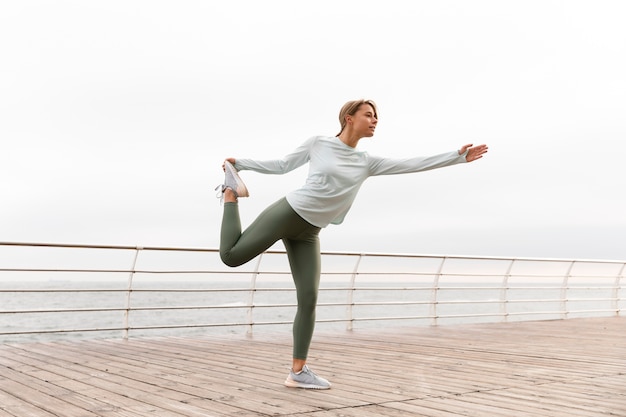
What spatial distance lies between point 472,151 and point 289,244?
110 cm

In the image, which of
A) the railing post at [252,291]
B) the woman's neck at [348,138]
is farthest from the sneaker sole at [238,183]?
the railing post at [252,291]

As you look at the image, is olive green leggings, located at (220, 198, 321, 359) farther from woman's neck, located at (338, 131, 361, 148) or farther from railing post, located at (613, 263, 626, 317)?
railing post, located at (613, 263, 626, 317)

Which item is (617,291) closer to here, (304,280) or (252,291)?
(252,291)

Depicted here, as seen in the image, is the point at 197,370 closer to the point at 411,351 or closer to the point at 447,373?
the point at 447,373

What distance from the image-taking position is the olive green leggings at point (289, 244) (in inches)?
137

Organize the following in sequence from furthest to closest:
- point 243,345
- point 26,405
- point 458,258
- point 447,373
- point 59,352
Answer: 1. point 458,258
2. point 243,345
3. point 59,352
4. point 447,373
5. point 26,405

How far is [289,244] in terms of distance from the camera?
3.65 m

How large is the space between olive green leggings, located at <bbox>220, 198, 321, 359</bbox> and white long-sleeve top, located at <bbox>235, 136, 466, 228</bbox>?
88 mm

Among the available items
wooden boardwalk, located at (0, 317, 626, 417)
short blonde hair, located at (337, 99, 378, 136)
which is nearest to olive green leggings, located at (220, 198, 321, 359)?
wooden boardwalk, located at (0, 317, 626, 417)

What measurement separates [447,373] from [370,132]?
1758 mm

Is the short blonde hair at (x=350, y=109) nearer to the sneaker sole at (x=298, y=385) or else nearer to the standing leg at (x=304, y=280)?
the standing leg at (x=304, y=280)

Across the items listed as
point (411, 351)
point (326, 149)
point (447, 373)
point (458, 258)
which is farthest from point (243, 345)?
point (458, 258)

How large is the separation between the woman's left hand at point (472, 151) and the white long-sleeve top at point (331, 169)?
0.09 ft

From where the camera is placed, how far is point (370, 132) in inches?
143
